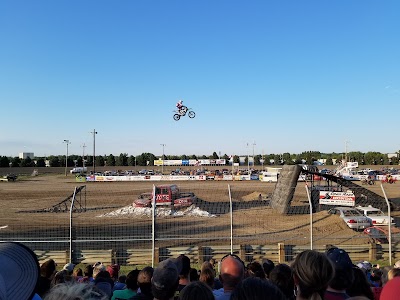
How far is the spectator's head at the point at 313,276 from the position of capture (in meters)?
2.99

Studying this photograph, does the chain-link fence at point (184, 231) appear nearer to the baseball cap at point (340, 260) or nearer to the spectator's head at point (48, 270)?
the spectator's head at point (48, 270)

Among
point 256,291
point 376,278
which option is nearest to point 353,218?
point 376,278

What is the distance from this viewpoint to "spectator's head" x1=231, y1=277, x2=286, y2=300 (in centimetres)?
206

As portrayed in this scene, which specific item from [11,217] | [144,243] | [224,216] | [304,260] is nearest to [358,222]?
[224,216]

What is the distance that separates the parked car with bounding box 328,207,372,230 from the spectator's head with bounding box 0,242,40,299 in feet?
58.2

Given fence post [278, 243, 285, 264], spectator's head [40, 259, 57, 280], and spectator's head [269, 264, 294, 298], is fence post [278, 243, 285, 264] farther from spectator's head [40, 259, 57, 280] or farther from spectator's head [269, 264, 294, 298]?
spectator's head [40, 259, 57, 280]

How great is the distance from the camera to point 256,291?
2084mm

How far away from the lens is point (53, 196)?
1422 inches

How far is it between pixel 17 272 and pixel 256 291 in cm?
131

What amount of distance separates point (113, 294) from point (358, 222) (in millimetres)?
15703

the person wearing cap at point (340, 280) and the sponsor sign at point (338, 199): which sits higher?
the person wearing cap at point (340, 280)

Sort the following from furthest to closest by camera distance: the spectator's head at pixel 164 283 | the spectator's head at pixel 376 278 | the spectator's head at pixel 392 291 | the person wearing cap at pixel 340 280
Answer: the spectator's head at pixel 376 278 < the person wearing cap at pixel 340 280 < the spectator's head at pixel 164 283 < the spectator's head at pixel 392 291

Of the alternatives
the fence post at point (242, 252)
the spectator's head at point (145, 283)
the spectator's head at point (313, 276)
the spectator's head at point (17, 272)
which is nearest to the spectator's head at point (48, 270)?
the spectator's head at point (145, 283)

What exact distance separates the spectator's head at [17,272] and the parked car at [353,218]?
1773 centimetres
